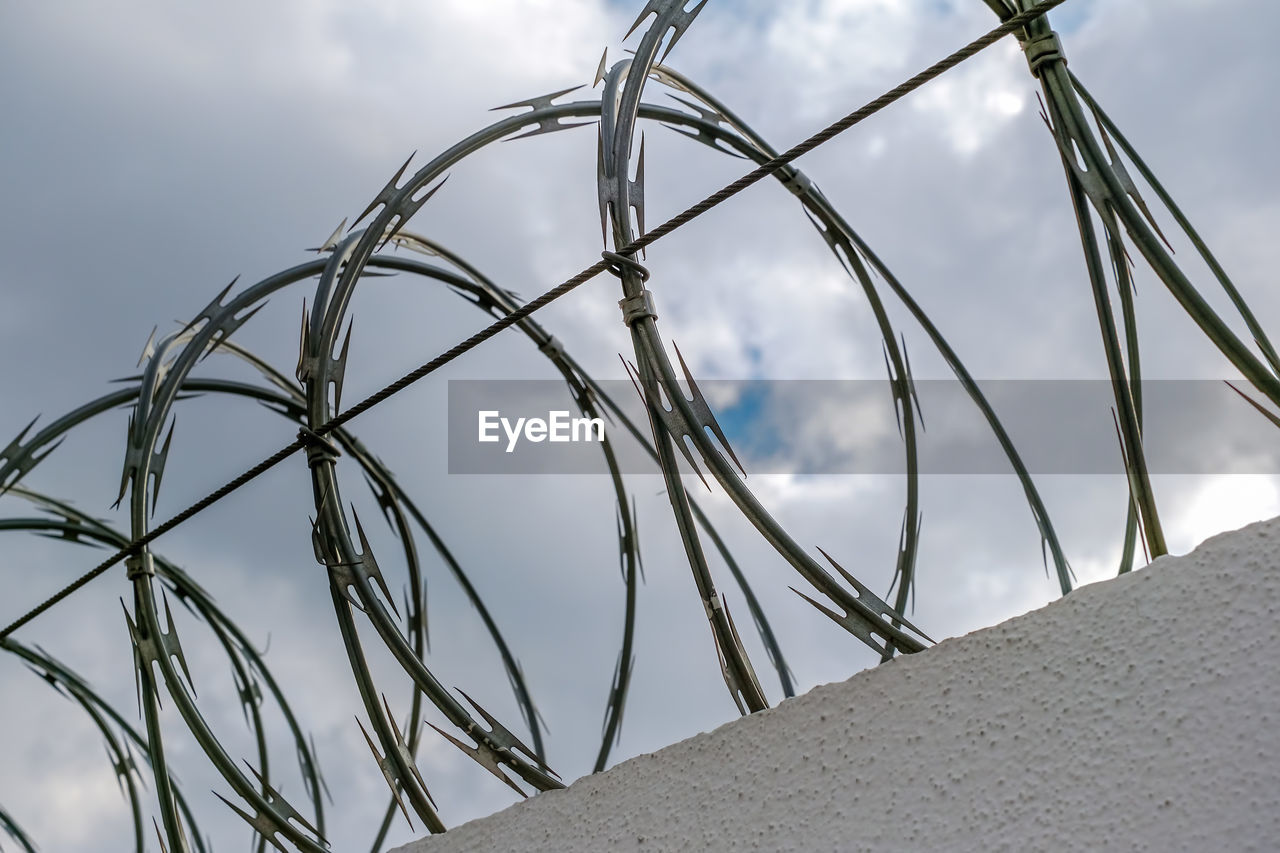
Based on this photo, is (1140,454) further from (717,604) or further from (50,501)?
(50,501)

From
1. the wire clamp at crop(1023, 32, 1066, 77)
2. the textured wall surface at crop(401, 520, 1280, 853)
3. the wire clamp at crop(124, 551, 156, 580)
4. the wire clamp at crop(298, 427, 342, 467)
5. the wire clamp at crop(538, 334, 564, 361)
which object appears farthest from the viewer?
the wire clamp at crop(538, 334, 564, 361)

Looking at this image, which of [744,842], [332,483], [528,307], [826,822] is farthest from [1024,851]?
[332,483]

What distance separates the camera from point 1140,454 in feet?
7.45

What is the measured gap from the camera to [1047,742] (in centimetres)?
206

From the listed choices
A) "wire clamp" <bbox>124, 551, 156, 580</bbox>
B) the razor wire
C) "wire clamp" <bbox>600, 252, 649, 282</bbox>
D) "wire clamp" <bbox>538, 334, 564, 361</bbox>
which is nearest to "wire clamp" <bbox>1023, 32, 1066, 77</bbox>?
the razor wire

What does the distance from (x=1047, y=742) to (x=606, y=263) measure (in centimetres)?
131

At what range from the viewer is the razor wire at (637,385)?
235 centimetres

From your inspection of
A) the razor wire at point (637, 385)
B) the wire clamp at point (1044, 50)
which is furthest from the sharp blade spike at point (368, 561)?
the wire clamp at point (1044, 50)

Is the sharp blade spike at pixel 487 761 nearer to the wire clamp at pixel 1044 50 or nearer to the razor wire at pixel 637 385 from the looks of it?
the razor wire at pixel 637 385

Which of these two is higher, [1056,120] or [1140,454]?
[1056,120]

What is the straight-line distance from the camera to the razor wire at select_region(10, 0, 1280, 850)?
235 cm

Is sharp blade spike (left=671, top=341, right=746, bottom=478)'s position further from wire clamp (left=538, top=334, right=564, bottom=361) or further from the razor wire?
wire clamp (left=538, top=334, right=564, bottom=361)

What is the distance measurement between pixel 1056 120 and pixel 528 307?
3.82 ft

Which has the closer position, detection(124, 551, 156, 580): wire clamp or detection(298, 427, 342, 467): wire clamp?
detection(298, 427, 342, 467): wire clamp
